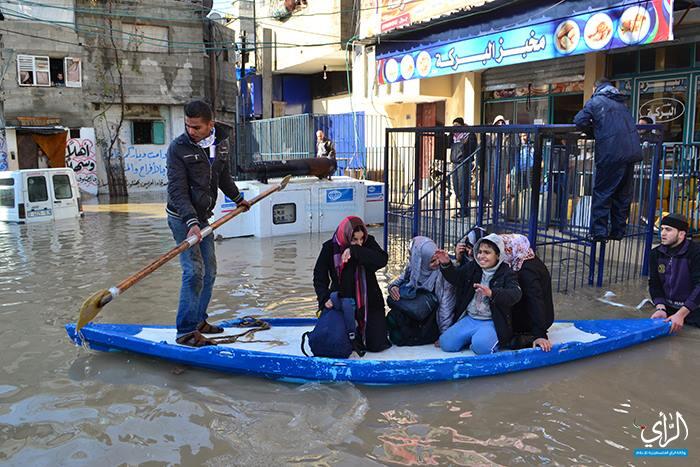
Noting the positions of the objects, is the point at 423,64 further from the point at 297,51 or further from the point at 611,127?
the point at 297,51

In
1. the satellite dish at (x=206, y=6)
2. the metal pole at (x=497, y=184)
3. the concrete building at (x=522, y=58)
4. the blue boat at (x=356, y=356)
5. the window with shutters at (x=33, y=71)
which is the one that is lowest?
the blue boat at (x=356, y=356)

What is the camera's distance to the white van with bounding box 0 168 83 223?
14.0 meters

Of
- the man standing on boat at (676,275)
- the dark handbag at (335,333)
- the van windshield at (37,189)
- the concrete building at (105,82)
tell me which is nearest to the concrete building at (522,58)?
the man standing on boat at (676,275)

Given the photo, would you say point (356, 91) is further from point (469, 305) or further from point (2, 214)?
point (469, 305)

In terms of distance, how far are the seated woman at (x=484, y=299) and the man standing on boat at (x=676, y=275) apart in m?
1.85

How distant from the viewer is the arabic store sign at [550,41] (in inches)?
356

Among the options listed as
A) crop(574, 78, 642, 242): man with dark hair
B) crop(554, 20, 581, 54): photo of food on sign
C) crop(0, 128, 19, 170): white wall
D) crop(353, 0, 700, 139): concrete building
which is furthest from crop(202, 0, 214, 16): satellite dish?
crop(574, 78, 642, 242): man with dark hair

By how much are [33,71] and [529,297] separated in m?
22.2

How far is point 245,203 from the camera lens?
556 centimetres

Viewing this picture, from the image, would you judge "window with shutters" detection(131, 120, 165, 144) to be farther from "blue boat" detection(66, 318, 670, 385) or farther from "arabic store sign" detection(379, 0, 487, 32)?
"blue boat" detection(66, 318, 670, 385)

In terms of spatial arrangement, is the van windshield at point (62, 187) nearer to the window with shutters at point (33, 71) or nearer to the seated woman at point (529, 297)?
the window with shutters at point (33, 71)

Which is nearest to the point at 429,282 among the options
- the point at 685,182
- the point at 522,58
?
the point at 685,182

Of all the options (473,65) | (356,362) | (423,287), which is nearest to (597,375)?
Result: (423,287)

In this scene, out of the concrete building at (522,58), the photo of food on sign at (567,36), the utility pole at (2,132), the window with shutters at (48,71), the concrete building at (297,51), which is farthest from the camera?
the window with shutters at (48,71)
